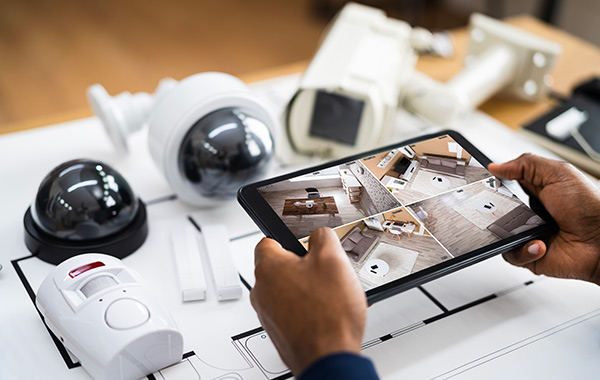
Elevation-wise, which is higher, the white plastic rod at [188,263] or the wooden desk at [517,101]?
the wooden desk at [517,101]

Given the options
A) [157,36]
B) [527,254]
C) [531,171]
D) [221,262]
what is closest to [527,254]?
[527,254]

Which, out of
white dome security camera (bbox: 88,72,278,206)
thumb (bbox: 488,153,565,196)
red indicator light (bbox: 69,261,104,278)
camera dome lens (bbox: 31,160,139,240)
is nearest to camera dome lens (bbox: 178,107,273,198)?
white dome security camera (bbox: 88,72,278,206)

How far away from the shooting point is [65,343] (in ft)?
2.05

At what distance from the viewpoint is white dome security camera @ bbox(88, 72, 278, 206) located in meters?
0.80

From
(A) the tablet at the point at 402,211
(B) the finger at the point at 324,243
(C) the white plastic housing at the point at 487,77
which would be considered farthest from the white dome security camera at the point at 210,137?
(C) the white plastic housing at the point at 487,77

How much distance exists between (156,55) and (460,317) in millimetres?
2099

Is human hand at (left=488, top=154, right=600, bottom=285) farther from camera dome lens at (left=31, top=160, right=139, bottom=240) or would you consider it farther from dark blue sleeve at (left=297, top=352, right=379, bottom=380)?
camera dome lens at (left=31, top=160, right=139, bottom=240)

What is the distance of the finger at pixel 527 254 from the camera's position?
70 centimetres

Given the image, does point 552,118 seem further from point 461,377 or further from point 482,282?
point 461,377

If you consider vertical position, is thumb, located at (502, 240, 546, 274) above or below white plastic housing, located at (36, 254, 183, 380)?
above

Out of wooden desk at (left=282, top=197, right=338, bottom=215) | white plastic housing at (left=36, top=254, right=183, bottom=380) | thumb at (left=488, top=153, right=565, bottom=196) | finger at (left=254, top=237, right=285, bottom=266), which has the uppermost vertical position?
thumb at (left=488, top=153, right=565, bottom=196)

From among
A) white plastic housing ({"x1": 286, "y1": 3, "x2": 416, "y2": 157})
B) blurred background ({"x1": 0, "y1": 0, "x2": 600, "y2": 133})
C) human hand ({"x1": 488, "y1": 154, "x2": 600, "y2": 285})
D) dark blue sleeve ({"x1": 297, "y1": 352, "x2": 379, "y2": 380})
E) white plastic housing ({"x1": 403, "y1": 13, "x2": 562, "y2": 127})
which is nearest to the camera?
dark blue sleeve ({"x1": 297, "y1": 352, "x2": 379, "y2": 380})

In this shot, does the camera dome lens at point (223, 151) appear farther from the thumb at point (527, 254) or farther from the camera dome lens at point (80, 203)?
the thumb at point (527, 254)

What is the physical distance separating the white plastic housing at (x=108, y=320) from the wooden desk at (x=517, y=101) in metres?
0.51
